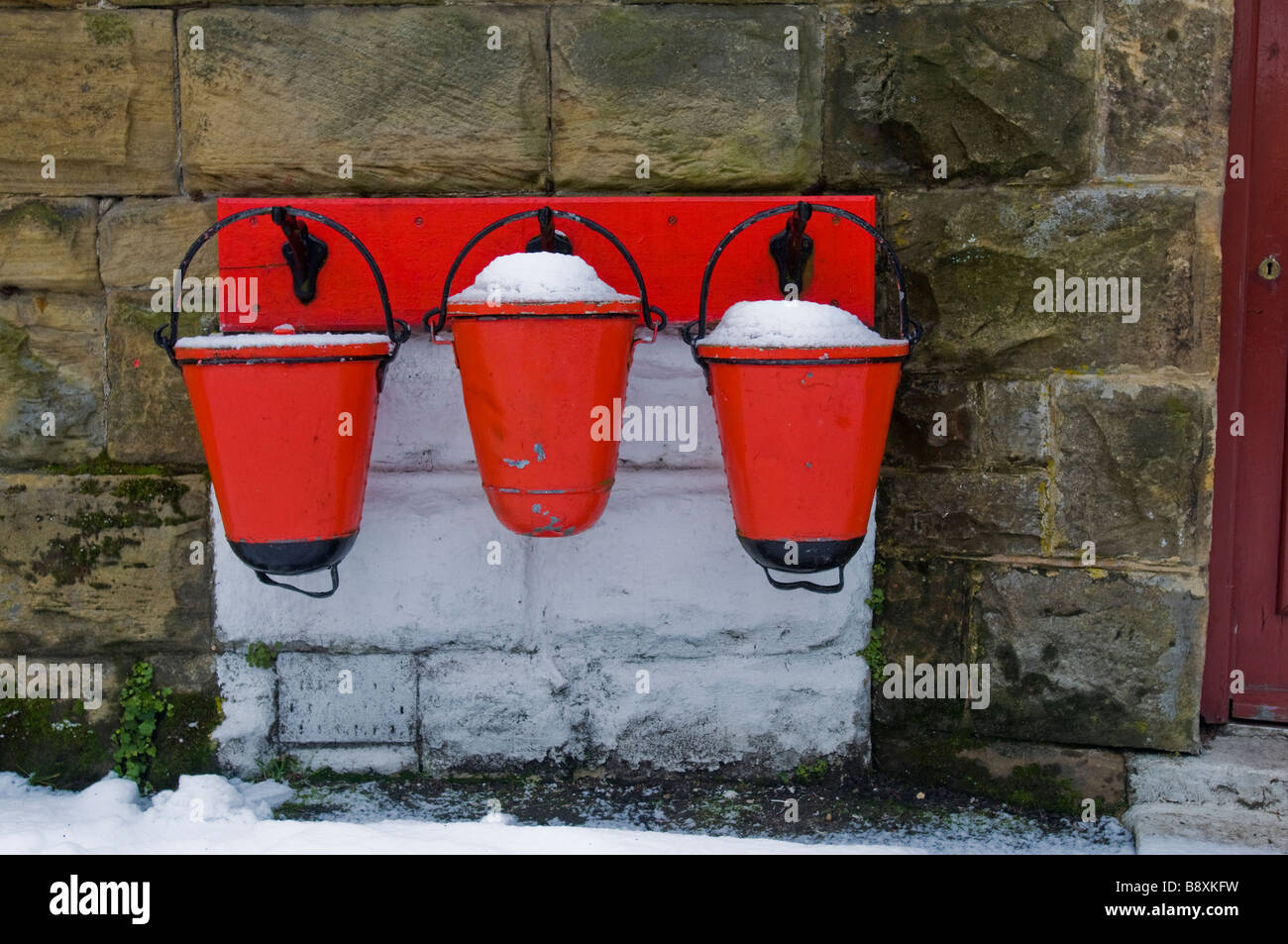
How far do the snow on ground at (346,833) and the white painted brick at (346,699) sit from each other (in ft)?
0.40

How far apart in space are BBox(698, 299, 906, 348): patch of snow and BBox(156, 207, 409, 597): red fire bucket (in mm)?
634

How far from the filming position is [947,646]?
223 centimetres

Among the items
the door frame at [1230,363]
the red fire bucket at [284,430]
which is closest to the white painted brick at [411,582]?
the red fire bucket at [284,430]

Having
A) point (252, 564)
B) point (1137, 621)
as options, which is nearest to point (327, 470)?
point (252, 564)

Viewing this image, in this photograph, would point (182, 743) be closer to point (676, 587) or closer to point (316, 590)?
point (316, 590)

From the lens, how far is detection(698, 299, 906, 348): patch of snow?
1.81m

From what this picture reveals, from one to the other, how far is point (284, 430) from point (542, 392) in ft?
1.47

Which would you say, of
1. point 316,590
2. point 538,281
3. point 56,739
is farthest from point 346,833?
point 538,281

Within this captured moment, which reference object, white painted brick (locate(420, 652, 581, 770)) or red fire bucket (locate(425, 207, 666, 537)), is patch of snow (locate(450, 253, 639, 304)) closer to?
red fire bucket (locate(425, 207, 666, 537))

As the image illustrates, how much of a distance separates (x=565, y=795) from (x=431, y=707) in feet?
1.10

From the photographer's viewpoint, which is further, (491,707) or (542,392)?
(491,707)

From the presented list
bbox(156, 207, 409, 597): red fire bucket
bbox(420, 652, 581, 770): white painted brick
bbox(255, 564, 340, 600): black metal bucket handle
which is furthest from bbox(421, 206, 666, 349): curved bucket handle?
bbox(420, 652, 581, 770): white painted brick

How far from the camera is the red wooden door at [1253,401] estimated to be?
2.21 metres

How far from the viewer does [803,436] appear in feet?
6.02
